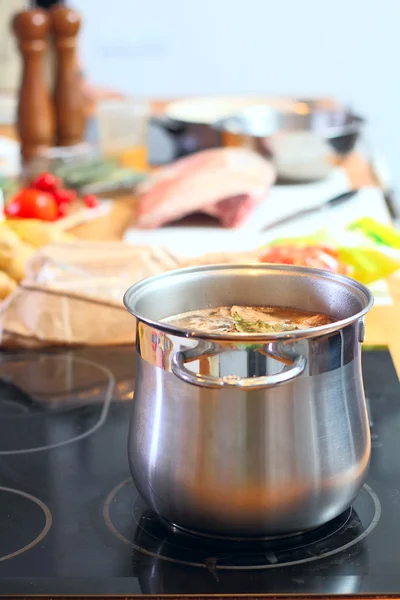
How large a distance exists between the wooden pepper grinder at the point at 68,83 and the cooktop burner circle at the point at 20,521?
1290mm

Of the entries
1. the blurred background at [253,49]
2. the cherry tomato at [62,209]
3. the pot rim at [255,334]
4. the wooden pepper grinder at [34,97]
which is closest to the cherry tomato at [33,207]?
the cherry tomato at [62,209]

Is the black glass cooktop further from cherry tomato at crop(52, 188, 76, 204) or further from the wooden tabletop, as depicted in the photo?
cherry tomato at crop(52, 188, 76, 204)

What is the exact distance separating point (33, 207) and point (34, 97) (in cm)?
39

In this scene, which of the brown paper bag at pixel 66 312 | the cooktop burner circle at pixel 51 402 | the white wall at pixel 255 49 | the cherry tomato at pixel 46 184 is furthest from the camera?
the white wall at pixel 255 49

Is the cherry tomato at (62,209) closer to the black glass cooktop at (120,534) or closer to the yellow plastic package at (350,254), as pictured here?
the yellow plastic package at (350,254)

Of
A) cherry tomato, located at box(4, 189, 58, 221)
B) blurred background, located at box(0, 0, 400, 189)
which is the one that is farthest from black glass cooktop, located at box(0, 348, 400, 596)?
blurred background, located at box(0, 0, 400, 189)

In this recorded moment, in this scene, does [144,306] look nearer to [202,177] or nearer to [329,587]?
[329,587]

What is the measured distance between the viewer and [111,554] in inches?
24.5

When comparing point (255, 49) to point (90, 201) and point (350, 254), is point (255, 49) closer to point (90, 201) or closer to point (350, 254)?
point (90, 201)

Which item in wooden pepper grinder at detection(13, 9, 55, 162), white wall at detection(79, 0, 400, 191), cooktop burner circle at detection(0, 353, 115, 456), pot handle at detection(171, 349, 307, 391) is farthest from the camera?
white wall at detection(79, 0, 400, 191)

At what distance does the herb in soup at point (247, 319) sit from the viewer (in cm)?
69

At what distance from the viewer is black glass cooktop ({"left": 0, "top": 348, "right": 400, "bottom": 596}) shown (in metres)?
0.59

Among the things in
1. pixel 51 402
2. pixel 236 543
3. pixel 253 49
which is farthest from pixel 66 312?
pixel 253 49

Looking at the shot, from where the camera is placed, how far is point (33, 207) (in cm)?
153
